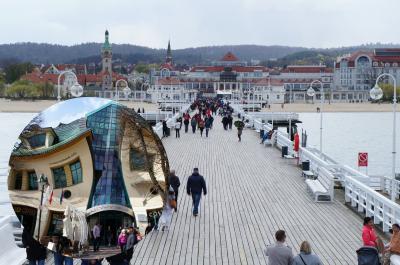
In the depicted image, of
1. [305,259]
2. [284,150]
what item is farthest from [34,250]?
[284,150]

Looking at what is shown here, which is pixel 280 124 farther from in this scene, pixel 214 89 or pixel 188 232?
pixel 214 89

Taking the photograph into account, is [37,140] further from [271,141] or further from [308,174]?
[271,141]

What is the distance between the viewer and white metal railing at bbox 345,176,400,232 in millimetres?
11133

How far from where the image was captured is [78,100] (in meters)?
6.98

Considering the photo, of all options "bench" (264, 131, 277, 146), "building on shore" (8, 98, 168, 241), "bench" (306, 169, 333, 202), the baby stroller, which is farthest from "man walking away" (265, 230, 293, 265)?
"bench" (264, 131, 277, 146)

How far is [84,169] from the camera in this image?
6562 millimetres

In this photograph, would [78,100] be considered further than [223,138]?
No

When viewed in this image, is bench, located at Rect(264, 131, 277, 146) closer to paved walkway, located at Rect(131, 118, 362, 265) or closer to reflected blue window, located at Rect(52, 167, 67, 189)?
paved walkway, located at Rect(131, 118, 362, 265)

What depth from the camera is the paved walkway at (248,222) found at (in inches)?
389

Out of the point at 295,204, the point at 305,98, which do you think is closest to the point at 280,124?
the point at 295,204

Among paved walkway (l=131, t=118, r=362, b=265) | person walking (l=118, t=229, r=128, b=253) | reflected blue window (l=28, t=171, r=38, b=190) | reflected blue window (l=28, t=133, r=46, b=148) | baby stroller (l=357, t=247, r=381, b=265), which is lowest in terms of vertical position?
paved walkway (l=131, t=118, r=362, b=265)

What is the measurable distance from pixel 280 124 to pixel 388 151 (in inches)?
435

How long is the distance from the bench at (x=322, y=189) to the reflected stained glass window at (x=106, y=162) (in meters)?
8.47

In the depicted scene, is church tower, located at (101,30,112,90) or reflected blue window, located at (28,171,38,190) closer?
reflected blue window, located at (28,171,38,190)
